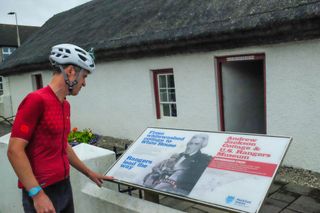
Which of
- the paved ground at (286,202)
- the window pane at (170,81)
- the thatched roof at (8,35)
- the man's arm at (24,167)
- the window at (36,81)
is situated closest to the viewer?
the man's arm at (24,167)

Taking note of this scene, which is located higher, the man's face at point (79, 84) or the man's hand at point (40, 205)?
the man's face at point (79, 84)

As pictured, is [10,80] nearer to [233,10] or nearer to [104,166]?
[233,10]

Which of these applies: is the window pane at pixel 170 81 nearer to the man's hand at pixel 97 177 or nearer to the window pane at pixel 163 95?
the window pane at pixel 163 95

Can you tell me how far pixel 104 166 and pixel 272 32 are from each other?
3.86 m

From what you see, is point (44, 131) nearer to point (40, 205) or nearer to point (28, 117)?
point (28, 117)

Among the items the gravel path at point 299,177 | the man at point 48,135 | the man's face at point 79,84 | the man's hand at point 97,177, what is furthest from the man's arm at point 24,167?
the gravel path at point 299,177

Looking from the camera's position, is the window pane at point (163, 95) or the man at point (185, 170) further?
the window pane at point (163, 95)

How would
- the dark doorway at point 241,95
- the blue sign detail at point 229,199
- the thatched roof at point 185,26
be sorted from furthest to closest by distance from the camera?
the dark doorway at point 241,95 < the thatched roof at point 185,26 < the blue sign detail at point 229,199

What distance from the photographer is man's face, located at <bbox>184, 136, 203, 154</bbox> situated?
2977 mm

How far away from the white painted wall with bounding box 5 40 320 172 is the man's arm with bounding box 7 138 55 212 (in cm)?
486

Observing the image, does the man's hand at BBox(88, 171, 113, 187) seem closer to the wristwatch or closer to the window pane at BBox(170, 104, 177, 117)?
the wristwatch

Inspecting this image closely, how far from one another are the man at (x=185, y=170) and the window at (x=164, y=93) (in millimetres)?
5335

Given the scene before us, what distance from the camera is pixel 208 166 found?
2.72m

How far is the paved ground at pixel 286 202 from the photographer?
440cm
